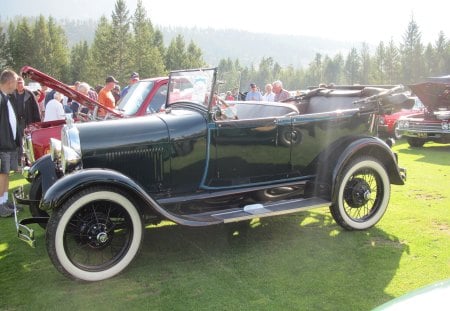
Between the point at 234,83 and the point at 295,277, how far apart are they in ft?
7.99

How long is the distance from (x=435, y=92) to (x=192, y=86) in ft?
31.5

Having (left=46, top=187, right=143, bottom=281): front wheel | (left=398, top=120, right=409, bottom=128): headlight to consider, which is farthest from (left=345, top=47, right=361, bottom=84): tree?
(left=46, top=187, right=143, bottom=281): front wheel

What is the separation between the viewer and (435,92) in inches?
475

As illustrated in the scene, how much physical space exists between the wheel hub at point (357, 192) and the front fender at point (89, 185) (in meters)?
2.13

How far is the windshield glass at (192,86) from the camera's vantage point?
4.69m

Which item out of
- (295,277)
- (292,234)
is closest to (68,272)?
(295,277)

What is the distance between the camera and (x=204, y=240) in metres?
4.75

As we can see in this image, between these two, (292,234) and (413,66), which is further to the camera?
(413,66)

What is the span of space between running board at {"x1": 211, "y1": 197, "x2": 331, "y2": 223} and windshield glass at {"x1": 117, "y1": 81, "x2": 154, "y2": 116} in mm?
3490

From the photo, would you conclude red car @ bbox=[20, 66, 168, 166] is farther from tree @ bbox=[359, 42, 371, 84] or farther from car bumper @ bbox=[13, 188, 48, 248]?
tree @ bbox=[359, 42, 371, 84]

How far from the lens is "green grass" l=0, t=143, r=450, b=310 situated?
3.39 metres

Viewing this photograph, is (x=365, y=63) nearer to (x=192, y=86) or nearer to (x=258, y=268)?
(x=192, y=86)

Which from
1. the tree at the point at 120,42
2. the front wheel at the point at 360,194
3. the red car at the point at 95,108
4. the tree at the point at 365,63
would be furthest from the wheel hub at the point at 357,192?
the tree at the point at 365,63

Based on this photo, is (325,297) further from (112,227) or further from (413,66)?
(413,66)
